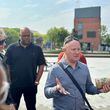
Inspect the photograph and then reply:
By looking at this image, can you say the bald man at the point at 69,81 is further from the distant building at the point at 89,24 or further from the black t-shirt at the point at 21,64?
the distant building at the point at 89,24

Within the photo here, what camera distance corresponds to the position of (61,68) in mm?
4215

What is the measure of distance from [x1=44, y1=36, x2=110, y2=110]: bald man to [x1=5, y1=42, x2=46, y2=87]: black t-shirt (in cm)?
197

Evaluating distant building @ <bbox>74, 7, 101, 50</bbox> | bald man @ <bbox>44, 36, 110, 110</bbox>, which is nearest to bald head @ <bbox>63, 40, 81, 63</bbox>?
bald man @ <bbox>44, 36, 110, 110</bbox>

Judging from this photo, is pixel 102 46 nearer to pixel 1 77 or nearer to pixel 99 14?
pixel 99 14

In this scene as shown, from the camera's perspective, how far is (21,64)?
619 cm

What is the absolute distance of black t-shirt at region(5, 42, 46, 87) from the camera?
6.19 meters

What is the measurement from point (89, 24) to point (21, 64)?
107049 mm

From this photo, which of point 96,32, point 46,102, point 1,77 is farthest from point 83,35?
point 1,77

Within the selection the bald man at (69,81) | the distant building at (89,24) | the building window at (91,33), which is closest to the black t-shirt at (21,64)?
the bald man at (69,81)

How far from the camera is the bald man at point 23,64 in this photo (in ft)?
20.3

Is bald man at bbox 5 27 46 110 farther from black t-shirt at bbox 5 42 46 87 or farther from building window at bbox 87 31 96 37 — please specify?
building window at bbox 87 31 96 37

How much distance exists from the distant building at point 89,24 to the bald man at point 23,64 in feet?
335

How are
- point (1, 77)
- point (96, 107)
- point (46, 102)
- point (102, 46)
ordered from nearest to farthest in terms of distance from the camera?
point (1, 77) → point (96, 107) → point (46, 102) → point (102, 46)

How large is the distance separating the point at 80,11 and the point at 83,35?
24.1 feet
